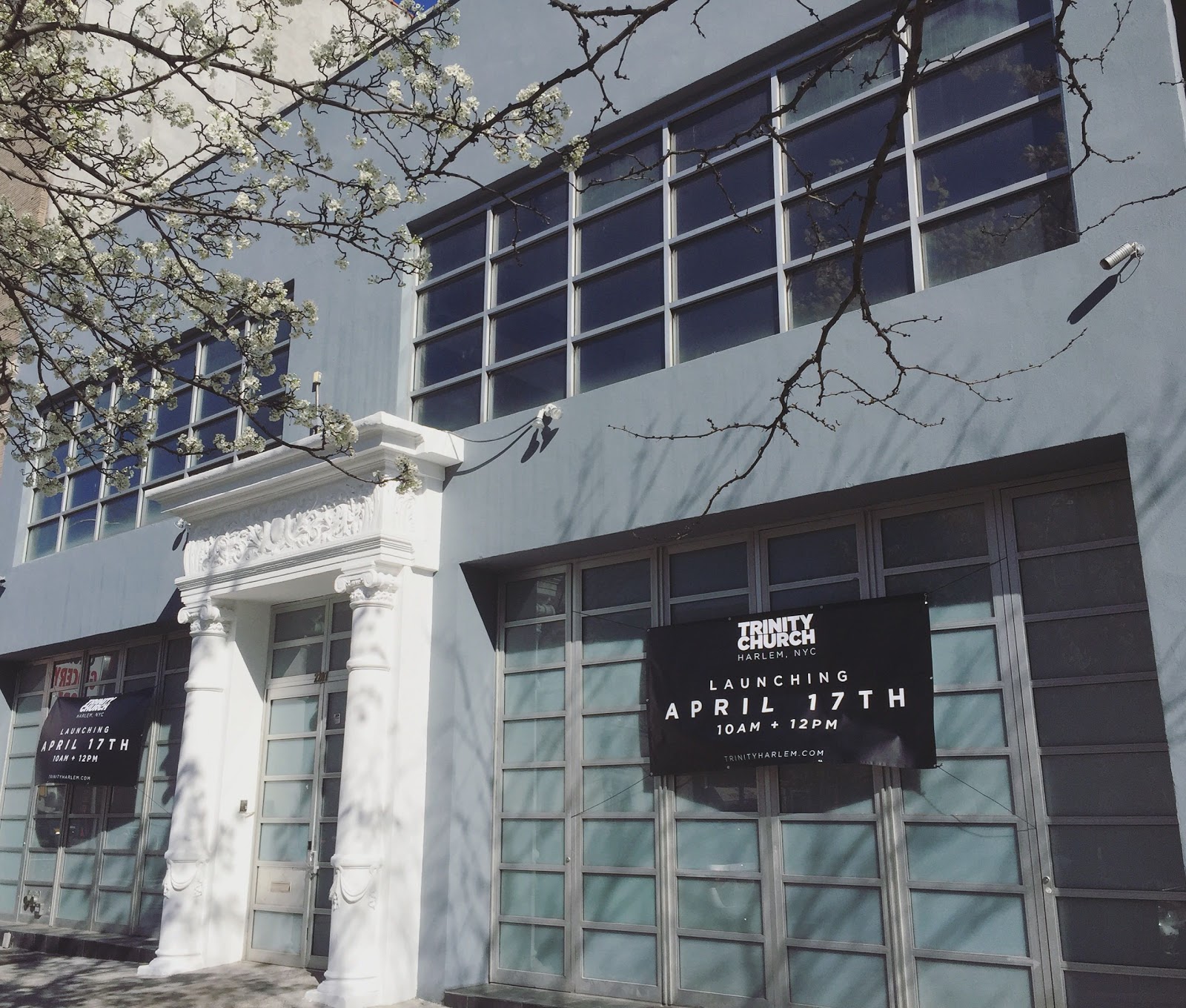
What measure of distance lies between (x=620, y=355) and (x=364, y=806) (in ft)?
13.2

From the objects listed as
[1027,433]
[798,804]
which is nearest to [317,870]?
[798,804]

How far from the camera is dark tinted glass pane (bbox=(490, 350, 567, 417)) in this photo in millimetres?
9188

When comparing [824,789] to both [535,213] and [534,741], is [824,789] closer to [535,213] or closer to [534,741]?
[534,741]

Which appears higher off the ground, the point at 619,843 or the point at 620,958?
the point at 619,843

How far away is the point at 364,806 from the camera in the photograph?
8.57 m

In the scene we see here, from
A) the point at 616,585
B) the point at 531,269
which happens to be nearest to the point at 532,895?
the point at 616,585

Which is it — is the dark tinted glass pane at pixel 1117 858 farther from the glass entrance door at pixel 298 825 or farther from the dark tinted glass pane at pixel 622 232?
the glass entrance door at pixel 298 825

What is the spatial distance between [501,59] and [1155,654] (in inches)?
286

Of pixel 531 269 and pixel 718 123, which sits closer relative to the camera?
pixel 718 123

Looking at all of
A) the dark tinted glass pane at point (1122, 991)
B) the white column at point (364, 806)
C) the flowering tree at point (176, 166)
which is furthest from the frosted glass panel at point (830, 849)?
the flowering tree at point (176, 166)

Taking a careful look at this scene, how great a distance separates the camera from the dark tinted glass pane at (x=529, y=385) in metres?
9.19

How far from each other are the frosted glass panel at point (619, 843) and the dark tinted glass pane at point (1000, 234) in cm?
427

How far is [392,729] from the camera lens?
8.88 meters

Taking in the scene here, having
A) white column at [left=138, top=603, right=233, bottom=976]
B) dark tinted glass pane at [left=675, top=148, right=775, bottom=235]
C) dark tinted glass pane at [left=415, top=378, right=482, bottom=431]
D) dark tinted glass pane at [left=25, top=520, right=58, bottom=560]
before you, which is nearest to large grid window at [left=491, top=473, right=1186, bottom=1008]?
dark tinted glass pane at [left=415, top=378, right=482, bottom=431]
